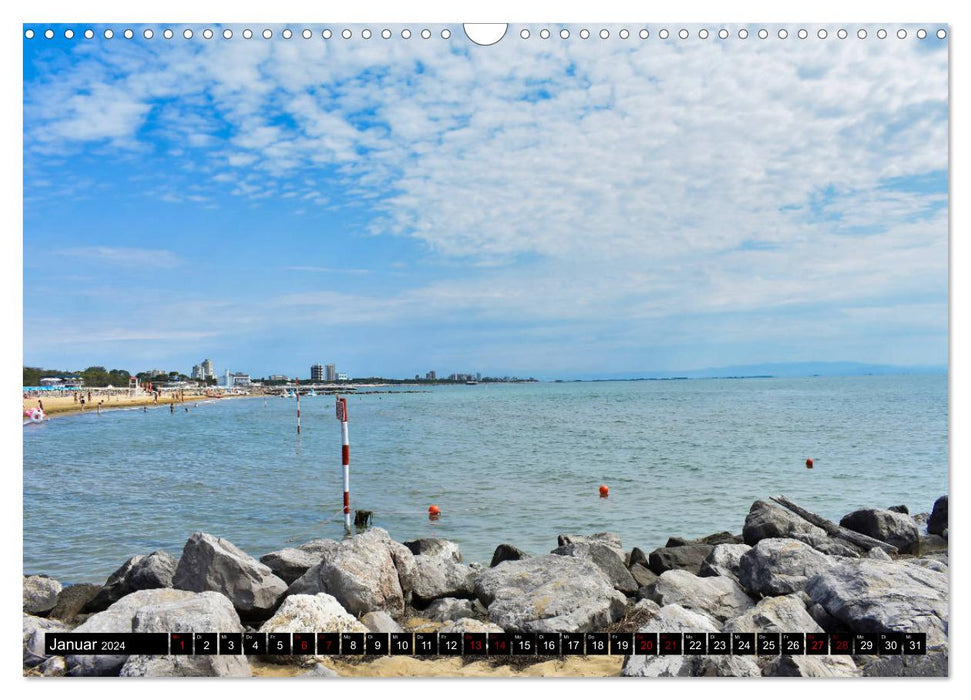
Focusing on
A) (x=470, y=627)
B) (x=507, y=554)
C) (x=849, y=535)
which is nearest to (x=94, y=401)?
(x=507, y=554)

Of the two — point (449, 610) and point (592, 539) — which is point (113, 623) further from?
point (592, 539)

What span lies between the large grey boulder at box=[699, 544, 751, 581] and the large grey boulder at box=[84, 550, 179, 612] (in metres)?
4.54

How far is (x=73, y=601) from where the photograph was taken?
5.69 meters

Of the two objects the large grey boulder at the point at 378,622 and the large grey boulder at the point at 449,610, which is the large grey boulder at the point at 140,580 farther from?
the large grey boulder at the point at 449,610

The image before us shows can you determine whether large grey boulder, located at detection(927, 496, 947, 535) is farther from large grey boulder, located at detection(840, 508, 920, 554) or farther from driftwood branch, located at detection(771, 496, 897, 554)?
driftwood branch, located at detection(771, 496, 897, 554)

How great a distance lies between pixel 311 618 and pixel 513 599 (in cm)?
143

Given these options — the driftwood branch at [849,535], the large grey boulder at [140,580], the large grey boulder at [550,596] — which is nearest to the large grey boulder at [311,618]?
the large grey boulder at [550,596]

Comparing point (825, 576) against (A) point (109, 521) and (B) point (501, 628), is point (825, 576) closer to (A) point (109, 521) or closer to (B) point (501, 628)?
(B) point (501, 628)

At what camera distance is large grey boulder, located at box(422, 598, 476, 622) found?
17.3 feet

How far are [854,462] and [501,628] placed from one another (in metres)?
12.2

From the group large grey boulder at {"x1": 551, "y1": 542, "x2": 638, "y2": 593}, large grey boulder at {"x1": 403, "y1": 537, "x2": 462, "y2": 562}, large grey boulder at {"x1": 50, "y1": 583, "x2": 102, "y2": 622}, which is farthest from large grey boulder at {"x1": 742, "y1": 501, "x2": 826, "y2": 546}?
large grey boulder at {"x1": 50, "y1": 583, "x2": 102, "y2": 622}

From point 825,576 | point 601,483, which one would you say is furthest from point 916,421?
point 825,576

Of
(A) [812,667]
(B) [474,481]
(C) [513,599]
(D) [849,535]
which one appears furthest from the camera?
(B) [474,481]

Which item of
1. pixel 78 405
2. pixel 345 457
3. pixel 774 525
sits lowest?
pixel 774 525
